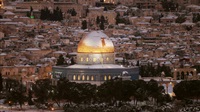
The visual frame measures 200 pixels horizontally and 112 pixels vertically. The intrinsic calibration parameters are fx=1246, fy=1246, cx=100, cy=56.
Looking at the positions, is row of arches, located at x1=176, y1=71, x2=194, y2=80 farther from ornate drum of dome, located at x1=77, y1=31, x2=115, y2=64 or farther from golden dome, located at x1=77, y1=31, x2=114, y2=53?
golden dome, located at x1=77, y1=31, x2=114, y2=53

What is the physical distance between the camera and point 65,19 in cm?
14262

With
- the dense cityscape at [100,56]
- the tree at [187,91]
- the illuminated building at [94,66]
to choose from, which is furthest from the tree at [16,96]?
the tree at [187,91]

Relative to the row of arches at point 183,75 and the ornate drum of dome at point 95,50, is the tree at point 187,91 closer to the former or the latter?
the ornate drum of dome at point 95,50

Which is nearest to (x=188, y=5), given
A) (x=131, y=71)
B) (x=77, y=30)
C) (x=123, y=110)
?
(x=77, y=30)

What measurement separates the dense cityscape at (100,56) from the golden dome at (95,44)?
0.07 feet

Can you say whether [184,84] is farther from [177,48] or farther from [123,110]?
[177,48]

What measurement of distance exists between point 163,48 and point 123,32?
12.7 m

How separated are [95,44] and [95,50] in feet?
1.45

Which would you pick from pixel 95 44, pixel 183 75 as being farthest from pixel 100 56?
pixel 183 75

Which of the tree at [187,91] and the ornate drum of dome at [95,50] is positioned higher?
the ornate drum of dome at [95,50]

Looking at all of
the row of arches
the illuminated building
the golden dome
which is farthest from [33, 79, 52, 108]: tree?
the row of arches

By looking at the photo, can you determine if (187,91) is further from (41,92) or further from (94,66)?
(94,66)

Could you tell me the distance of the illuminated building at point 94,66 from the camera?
8956 cm

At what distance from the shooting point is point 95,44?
300 ft
